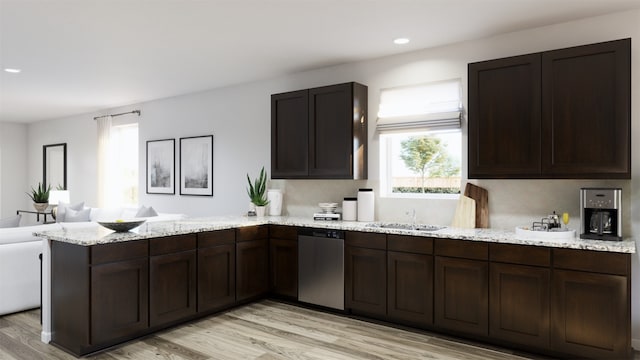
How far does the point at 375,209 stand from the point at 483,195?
3.75 ft

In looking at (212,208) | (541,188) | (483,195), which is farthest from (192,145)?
(541,188)

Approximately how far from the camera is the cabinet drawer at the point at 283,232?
4530 mm

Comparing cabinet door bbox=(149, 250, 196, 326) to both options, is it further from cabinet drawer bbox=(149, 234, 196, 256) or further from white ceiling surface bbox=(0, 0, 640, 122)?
white ceiling surface bbox=(0, 0, 640, 122)

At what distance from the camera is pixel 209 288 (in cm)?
411

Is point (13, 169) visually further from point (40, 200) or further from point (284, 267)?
point (284, 267)

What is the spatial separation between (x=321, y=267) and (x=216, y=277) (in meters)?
1.01

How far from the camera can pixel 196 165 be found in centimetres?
640

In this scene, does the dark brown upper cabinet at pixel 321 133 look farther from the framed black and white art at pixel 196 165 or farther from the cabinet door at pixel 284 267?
the framed black and white art at pixel 196 165

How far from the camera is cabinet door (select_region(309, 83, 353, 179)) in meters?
4.45

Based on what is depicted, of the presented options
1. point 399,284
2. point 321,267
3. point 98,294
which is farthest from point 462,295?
point 98,294

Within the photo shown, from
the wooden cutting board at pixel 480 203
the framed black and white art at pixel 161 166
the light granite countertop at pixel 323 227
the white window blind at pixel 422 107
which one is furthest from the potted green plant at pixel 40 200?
the wooden cutting board at pixel 480 203

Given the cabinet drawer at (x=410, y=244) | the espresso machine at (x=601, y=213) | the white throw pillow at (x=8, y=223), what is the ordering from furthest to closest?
the white throw pillow at (x=8, y=223)
the cabinet drawer at (x=410, y=244)
the espresso machine at (x=601, y=213)

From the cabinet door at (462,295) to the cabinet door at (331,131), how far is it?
1.40m

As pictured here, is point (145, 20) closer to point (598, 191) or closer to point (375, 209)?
point (375, 209)
